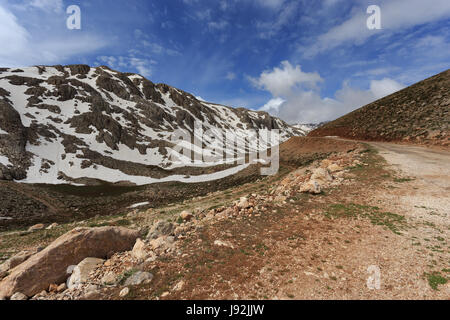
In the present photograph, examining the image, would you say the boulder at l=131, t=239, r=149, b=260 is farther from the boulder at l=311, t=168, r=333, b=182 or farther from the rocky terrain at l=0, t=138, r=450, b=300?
the boulder at l=311, t=168, r=333, b=182

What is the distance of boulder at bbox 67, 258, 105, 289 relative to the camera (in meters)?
7.34

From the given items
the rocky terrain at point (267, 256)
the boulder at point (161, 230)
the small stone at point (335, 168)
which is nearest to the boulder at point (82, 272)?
the rocky terrain at point (267, 256)

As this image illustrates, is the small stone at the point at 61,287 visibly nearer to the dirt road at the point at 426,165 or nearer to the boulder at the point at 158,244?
the boulder at the point at 158,244

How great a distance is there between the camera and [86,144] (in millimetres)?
74688

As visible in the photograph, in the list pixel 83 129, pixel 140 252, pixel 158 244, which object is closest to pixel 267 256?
pixel 158 244

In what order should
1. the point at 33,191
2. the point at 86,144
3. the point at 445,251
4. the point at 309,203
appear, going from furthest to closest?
the point at 86,144 → the point at 33,191 → the point at 309,203 → the point at 445,251

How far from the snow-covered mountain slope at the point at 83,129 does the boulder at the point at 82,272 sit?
45567 millimetres

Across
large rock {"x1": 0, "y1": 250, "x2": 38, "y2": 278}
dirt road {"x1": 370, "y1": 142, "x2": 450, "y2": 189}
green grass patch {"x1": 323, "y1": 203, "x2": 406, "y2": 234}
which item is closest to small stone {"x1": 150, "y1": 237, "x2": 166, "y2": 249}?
large rock {"x1": 0, "y1": 250, "x2": 38, "y2": 278}

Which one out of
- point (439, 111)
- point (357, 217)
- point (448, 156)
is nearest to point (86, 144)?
point (357, 217)

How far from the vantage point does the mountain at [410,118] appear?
92.3ft

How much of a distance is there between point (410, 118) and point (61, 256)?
51.7 metres
